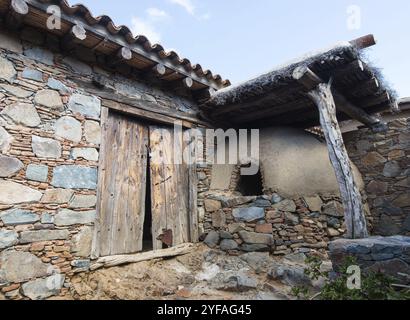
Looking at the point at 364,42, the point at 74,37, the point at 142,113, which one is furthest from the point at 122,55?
the point at 364,42

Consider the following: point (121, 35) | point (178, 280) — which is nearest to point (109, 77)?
point (121, 35)

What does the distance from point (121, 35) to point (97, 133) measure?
3.92 feet

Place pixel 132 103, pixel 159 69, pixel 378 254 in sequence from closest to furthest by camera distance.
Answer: pixel 378 254 < pixel 159 69 < pixel 132 103

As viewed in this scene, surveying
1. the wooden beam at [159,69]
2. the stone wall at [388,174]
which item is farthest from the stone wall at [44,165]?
the stone wall at [388,174]

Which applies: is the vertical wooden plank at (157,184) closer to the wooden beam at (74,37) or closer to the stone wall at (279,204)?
the stone wall at (279,204)

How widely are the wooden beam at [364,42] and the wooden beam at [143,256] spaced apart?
11.2 feet

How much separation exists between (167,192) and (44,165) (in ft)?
5.79

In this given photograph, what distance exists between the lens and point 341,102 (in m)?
4.10

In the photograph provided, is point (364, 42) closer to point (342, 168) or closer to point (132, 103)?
point (342, 168)

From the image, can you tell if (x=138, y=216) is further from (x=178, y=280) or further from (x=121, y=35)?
(x=121, y=35)

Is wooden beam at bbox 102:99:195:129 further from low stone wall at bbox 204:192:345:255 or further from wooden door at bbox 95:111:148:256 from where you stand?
low stone wall at bbox 204:192:345:255

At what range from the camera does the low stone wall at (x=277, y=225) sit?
162 inches

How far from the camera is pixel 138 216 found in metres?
3.89

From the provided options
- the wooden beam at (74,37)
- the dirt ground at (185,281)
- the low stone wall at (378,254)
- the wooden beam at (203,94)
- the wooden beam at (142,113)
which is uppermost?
the wooden beam at (74,37)
